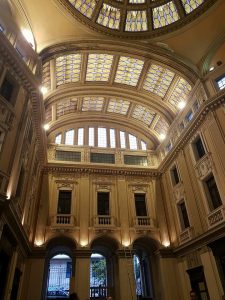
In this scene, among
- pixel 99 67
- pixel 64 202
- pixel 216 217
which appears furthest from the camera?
pixel 99 67

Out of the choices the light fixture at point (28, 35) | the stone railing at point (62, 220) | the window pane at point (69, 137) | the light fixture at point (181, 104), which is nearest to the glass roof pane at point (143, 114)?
the light fixture at point (181, 104)

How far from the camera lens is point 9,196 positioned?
31.3 feet

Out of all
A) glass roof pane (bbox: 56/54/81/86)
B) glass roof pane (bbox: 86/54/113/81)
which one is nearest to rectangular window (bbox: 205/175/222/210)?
glass roof pane (bbox: 86/54/113/81)

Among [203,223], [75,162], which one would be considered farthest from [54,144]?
[203,223]

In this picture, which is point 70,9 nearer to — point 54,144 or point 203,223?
point 54,144

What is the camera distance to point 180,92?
18.3 metres

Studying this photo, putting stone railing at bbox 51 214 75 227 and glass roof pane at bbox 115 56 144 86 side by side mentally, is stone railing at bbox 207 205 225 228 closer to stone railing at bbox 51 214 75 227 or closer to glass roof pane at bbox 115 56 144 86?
stone railing at bbox 51 214 75 227

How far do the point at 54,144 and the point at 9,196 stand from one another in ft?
35.7

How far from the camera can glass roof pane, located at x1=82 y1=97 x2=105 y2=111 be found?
21.2m

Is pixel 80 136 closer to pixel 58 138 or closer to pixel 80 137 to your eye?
pixel 80 137

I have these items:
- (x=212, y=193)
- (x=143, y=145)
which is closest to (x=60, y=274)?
(x=143, y=145)

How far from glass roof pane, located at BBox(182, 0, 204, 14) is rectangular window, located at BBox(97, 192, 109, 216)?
1312cm

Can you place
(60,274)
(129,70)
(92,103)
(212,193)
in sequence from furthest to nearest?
(60,274) < (92,103) < (129,70) < (212,193)

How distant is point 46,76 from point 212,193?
502 inches
